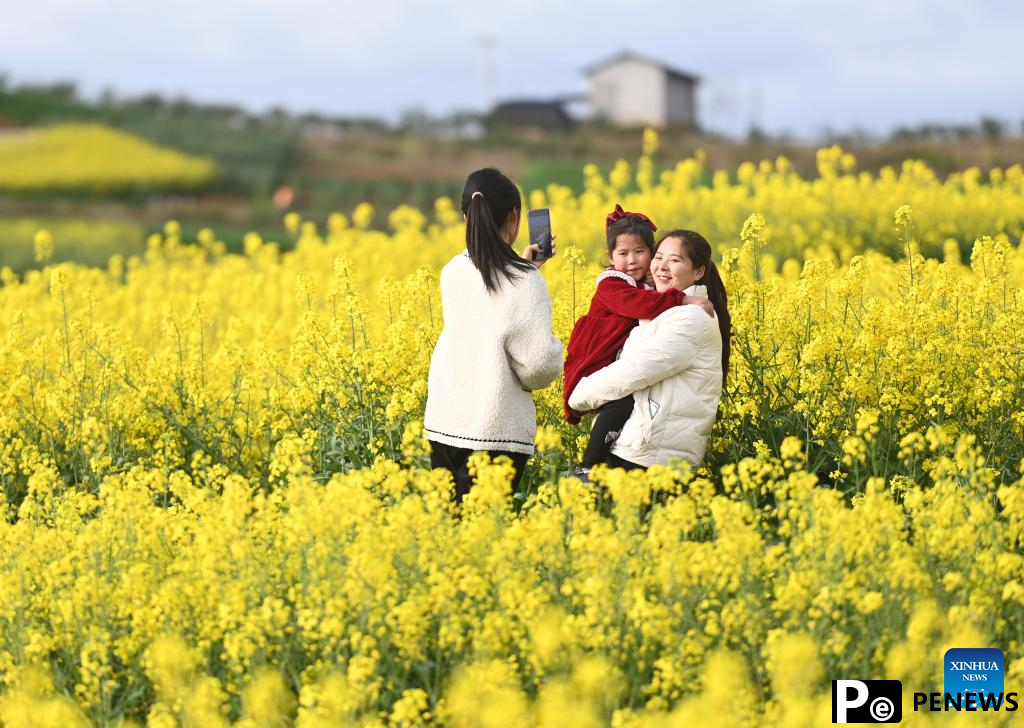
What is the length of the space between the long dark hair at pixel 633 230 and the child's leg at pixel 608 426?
55 cm

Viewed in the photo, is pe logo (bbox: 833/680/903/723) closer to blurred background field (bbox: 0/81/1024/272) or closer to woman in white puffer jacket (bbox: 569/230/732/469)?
woman in white puffer jacket (bbox: 569/230/732/469)

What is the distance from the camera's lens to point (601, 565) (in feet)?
12.0

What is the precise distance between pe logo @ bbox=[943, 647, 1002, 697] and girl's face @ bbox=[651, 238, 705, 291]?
1.62 m

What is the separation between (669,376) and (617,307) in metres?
0.31

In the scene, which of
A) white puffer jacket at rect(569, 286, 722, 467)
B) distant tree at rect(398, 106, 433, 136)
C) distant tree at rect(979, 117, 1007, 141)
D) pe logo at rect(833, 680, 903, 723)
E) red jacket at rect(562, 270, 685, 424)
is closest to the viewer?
pe logo at rect(833, 680, 903, 723)

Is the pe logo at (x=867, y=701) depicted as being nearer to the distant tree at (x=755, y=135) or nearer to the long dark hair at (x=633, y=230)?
the long dark hair at (x=633, y=230)

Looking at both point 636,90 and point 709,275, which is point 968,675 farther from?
point 636,90

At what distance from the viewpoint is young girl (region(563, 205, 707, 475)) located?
4480mm

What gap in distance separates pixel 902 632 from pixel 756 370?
6.59ft

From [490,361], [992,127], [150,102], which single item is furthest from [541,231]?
[150,102]

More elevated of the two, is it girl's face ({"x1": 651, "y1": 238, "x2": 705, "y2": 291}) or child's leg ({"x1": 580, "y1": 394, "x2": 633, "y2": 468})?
girl's face ({"x1": 651, "y1": 238, "x2": 705, "y2": 291})

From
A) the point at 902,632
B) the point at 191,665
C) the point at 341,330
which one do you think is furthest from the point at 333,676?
the point at 341,330

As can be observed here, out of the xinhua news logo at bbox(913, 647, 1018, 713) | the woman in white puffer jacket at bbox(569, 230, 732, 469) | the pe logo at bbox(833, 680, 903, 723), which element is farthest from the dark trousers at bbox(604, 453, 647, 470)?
the xinhua news logo at bbox(913, 647, 1018, 713)

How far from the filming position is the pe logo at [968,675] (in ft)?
11.2
